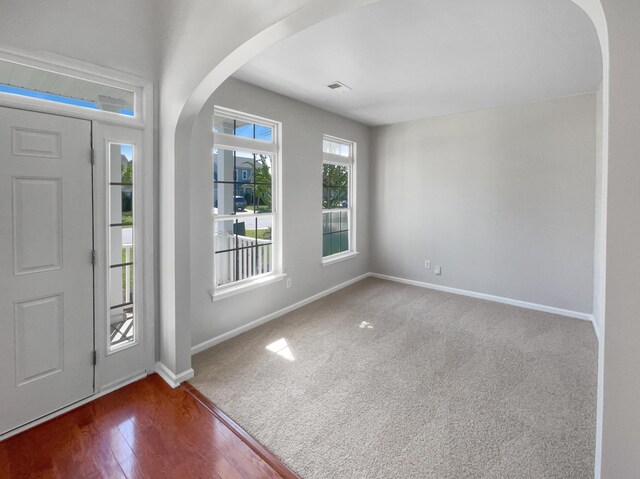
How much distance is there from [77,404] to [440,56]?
379cm

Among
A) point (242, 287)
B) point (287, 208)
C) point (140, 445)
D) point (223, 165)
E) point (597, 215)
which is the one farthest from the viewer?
point (287, 208)

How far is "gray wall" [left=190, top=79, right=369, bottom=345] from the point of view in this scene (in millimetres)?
2916

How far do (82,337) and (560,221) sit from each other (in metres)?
4.92

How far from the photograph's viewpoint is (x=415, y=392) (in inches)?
92.8

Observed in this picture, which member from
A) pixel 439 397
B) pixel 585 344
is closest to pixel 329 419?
pixel 439 397

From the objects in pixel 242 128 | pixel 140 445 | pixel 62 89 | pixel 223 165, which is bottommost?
pixel 140 445

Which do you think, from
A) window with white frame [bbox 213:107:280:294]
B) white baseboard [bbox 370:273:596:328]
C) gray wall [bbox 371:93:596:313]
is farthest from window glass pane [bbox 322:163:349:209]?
white baseboard [bbox 370:273:596:328]

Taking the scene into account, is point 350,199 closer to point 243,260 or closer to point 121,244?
point 243,260

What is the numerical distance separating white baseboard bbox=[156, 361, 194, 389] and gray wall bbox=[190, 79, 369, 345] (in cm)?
41

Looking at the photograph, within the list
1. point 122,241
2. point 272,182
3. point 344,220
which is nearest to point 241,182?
point 272,182

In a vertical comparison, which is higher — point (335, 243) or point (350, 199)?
point (350, 199)

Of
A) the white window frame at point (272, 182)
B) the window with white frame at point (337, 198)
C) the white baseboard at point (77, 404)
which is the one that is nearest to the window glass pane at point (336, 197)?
the window with white frame at point (337, 198)

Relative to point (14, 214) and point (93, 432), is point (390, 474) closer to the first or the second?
point (93, 432)

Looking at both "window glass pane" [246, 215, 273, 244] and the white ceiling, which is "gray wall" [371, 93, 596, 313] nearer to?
the white ceiling
